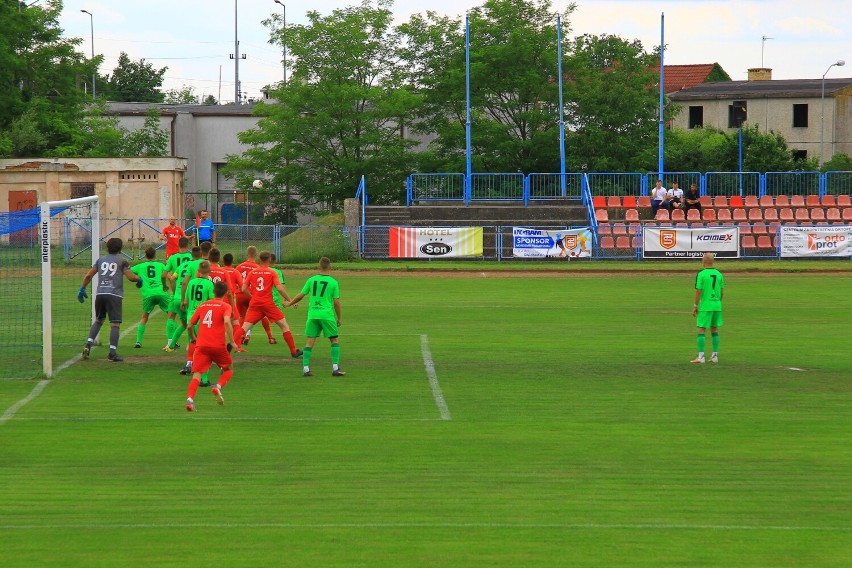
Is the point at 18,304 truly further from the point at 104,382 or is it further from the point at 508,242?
the point at 508,242

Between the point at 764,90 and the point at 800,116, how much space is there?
2907 millimetres

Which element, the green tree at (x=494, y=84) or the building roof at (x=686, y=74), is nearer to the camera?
the green tree at (x=494, y=84)

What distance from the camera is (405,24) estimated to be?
56594 millimetres

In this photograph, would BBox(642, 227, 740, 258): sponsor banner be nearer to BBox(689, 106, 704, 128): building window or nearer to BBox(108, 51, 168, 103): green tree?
BBox(689, 106, 704, 128): building window

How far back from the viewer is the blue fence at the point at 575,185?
49.8m

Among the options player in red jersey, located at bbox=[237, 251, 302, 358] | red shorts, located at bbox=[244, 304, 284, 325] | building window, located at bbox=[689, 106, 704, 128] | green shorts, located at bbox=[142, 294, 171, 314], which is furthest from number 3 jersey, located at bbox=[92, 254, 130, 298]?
building window, located at bbox=[689, 106, 704, 128]

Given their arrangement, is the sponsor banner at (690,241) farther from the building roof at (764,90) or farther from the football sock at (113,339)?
the building roof at (764,90)

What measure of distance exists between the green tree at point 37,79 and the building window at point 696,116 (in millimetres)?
37167

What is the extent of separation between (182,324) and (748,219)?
105ft

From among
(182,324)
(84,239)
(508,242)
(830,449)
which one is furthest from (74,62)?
(830,449)

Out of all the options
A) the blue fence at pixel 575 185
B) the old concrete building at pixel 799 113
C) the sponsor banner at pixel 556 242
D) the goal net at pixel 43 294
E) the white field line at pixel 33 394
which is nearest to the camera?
the white field line at pixel 33 394

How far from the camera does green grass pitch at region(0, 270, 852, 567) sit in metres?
9.16

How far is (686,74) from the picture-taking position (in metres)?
89.0

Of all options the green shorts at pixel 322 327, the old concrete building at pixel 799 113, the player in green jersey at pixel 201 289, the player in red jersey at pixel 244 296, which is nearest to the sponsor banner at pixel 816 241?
the old concrete building at pixel 799 113
